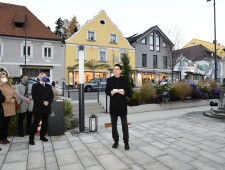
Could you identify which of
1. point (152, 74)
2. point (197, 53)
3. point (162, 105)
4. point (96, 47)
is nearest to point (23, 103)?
point (162, 105)

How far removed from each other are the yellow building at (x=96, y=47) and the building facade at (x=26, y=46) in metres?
1.37

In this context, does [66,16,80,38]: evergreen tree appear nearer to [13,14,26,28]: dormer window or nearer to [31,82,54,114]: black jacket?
[13,14,26,28]: dormer window

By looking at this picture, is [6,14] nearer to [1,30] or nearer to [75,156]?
[1,30]

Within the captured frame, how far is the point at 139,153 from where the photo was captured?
15.6 ft

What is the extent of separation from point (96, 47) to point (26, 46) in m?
9.40

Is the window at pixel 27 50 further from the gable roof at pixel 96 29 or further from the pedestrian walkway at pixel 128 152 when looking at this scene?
the pedestrian walkway at pixel 128 152

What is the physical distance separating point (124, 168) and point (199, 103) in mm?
10488

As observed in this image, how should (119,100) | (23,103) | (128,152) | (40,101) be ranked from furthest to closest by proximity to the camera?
(23,103)
(40,101)
(119,100)
(128,152)

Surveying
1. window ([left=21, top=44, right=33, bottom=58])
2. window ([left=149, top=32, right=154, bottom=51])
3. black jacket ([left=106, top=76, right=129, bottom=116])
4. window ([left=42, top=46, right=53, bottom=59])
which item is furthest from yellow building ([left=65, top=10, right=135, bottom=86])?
black jacket ([left=106, top=76, right=129, bottom=116])

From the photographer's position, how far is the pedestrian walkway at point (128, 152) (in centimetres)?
411

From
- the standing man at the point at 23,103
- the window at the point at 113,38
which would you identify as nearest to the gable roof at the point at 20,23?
the window at the point at 113,38

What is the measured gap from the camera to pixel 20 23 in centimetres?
2672

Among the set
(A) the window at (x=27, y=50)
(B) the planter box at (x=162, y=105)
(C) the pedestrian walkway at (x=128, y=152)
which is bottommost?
(C) the pedestrian walkway at (x=128, y=152)

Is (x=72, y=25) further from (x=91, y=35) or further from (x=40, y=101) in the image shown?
(x=40, y=101)
